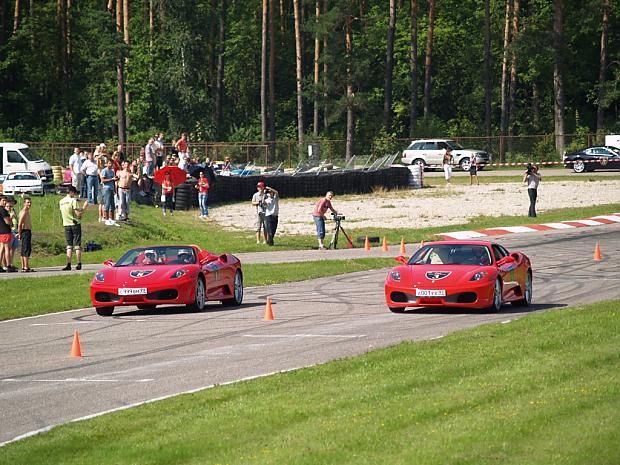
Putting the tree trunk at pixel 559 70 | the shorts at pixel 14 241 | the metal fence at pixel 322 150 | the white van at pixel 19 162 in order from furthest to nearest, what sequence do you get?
the tree trunk at pixel 559 70
the metal fence at pixel 322 150
the white van at pixel 19 162
the shorts at pixel 14 241

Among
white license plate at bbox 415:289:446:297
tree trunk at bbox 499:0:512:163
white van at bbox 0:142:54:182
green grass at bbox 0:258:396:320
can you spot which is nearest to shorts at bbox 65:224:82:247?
green grass at bbox 0:258:396:320

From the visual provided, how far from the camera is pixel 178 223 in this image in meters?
41.5

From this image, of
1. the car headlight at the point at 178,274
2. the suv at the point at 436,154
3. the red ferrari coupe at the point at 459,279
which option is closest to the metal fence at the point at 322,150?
the suv at the point at 436,154

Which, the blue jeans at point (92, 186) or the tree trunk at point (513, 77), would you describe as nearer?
the blue jeans at point (92, 186)

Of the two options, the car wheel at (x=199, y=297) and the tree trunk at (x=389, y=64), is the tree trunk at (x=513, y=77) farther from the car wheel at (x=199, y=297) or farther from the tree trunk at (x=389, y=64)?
the car wheel at (x=199, y=297)

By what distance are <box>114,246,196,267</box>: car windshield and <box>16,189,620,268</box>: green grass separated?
9777mm

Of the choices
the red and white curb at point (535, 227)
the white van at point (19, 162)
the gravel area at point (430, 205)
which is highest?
the white van at point (19, 162)

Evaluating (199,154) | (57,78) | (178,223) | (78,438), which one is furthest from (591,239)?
(57,78)

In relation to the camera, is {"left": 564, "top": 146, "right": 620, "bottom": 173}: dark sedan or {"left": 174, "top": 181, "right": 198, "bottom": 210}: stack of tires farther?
{"left": 564, "top": 146, "right": 620, "bottom": 173}: dark sedan

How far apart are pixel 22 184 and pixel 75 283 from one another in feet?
73.7

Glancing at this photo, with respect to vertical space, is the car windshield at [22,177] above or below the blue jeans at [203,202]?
above

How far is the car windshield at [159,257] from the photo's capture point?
71.5 feet

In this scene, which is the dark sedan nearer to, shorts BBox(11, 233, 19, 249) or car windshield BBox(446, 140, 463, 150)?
car windshield BBox(446, 140, 463, 150)

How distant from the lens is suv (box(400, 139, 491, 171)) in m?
70.8
